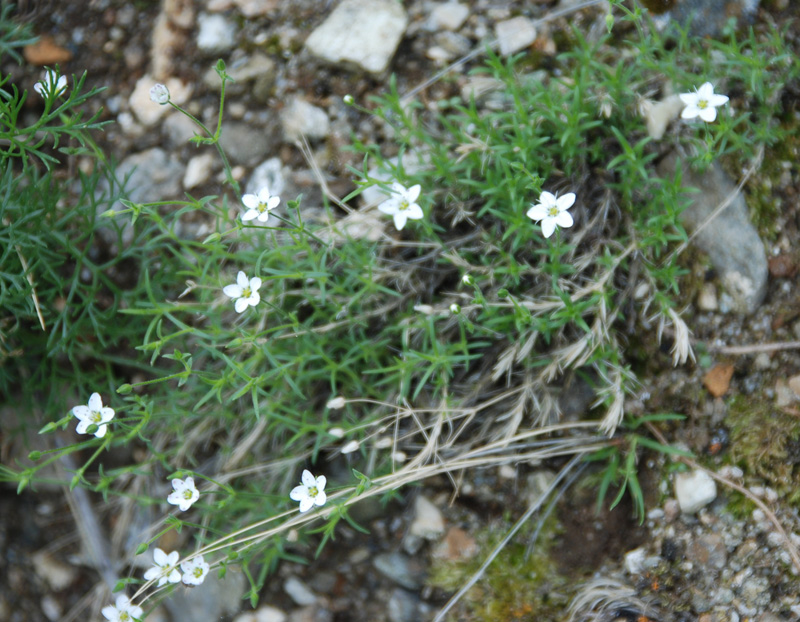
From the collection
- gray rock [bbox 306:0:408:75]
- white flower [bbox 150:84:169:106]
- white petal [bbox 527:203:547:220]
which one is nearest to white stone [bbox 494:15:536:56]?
gray rock [bbox 306:0:408:75]

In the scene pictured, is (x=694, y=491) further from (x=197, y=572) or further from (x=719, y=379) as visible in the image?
(x=197, y=572)

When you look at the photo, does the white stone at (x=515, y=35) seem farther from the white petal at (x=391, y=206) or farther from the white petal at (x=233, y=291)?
the white petal at (x=233, y=291)

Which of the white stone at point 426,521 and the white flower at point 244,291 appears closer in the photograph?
the white flower at point 244,291

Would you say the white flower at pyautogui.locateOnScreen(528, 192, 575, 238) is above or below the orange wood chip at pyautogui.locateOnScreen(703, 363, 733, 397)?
above

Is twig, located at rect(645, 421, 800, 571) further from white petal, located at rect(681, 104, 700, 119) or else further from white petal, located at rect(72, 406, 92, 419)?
white petal, located at rect(72, 406, 92, 419)

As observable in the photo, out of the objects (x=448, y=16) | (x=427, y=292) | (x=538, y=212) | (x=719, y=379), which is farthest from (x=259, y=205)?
(x=719, y=379)

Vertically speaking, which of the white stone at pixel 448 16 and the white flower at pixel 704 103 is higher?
the white stone at pixel 448 16

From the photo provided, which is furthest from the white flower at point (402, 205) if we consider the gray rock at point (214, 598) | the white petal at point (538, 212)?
the gray rock at point (214, 598)
